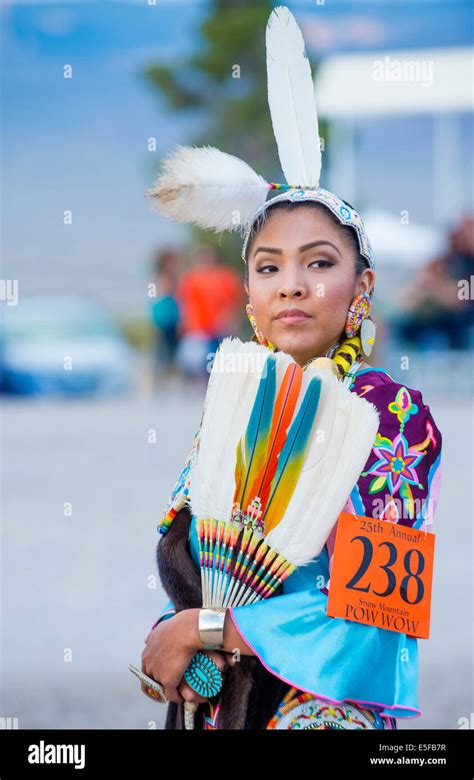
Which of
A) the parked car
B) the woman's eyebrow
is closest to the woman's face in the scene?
the woman's eyebrow

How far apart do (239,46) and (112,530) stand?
10574 millimetres

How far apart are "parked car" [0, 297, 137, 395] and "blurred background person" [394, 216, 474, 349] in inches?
140

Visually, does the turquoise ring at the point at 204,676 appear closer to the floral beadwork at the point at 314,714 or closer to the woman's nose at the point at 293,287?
the floral beadwork at the point at 314,714

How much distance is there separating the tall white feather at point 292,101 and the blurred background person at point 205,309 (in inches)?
376

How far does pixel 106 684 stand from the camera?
208 inches

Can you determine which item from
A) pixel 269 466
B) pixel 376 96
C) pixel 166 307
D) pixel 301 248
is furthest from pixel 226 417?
pixel 376 96

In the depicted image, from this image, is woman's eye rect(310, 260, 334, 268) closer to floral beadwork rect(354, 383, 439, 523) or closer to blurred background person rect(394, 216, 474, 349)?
floral beadwork rect(354, 383, 439, 523)

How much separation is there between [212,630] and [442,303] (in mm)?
12334

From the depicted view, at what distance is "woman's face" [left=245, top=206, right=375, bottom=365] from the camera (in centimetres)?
240

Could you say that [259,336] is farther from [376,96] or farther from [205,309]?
[376,96]

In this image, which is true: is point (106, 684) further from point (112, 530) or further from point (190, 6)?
point (190, 6)

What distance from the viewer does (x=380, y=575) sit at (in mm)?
2262

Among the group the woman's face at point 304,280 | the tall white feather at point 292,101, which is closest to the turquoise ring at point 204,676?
the woman's face at point 304,280
